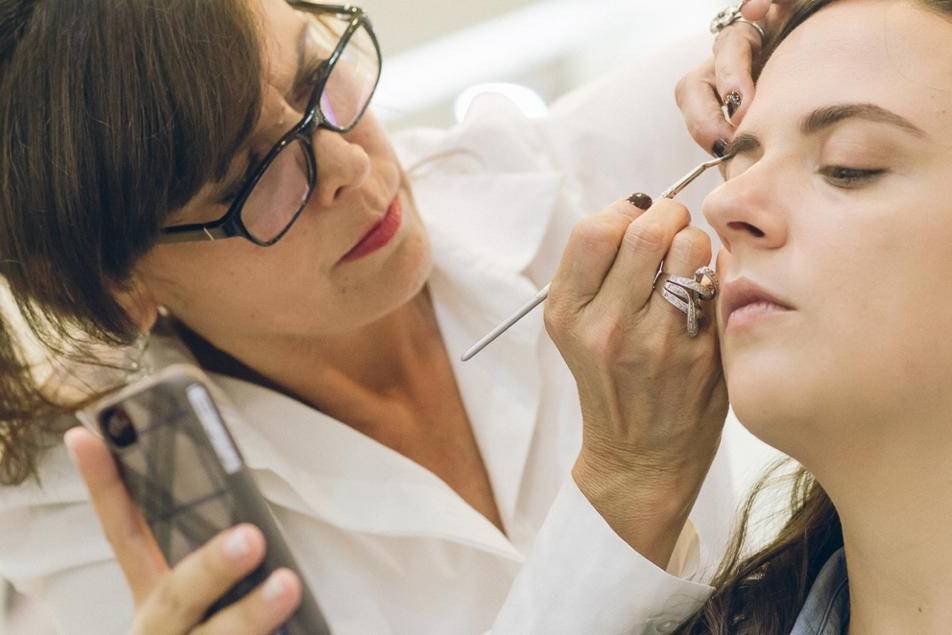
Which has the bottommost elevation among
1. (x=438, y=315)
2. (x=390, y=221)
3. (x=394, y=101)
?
(x=394, y=101)

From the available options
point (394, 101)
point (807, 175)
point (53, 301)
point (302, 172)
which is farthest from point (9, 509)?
point (394, 101)

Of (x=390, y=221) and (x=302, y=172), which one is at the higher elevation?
(x=302, y=172)

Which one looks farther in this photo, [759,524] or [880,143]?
[759,524]

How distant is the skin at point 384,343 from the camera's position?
0.83 meters

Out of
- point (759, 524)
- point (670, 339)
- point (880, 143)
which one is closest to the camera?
point (880, 143)

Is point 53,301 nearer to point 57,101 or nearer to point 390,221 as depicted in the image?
point 57,101

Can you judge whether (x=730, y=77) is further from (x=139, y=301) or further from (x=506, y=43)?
(x=506, y=43)

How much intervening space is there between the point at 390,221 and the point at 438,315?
0.25 m

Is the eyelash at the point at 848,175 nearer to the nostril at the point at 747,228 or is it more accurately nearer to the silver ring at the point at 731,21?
the nostril at the point at 747,228

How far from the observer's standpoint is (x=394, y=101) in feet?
8.20

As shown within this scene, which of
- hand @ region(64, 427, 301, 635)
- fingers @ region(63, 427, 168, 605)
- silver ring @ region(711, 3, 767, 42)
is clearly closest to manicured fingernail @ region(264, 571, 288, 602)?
hand @ region(64, 427, 301, 635)

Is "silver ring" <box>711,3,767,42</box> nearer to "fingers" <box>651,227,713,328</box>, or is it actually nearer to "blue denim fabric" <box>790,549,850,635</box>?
"fingers" <box>651,227,713,328</box>

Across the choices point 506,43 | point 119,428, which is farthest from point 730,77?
point 506,43

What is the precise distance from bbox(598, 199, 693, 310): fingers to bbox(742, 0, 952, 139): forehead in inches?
3.9
